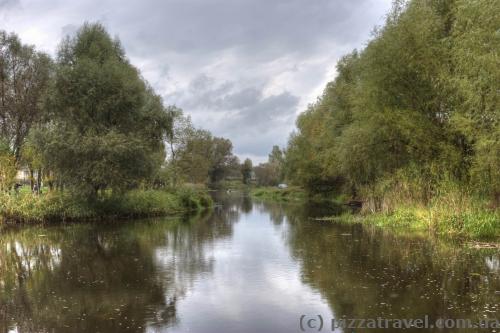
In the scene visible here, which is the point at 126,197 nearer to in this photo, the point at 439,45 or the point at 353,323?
the point at 439,45

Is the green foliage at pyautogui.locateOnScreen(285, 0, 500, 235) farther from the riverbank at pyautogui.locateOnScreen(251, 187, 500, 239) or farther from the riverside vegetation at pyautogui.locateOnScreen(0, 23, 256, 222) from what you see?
the riverside vegetation at pyautogui.locateOnScreen(0, 23, 256, 222)

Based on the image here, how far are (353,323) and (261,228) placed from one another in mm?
22417

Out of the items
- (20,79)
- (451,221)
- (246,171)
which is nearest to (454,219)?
(451,221)

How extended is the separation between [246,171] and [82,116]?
456ft

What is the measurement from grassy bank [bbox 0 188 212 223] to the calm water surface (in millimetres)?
10155

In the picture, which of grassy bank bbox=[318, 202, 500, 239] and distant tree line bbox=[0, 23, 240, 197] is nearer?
grassy bank bbox=[318, 202, 500, 239]

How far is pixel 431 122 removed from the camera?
30.7 meters

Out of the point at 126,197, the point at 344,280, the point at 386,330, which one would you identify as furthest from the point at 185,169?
the point at 386,330

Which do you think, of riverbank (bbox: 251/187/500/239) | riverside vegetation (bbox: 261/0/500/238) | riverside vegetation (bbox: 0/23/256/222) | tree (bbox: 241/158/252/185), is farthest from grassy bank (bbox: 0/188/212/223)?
tree (bbox: 241/158/252/185)

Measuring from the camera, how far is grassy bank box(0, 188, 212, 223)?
34.6m

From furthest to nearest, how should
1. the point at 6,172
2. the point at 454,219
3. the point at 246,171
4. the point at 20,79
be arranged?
the point at 246,171, the point at 20,79, the point at 6,172, the point at 454,219

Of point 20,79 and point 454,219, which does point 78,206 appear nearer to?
point 20,79

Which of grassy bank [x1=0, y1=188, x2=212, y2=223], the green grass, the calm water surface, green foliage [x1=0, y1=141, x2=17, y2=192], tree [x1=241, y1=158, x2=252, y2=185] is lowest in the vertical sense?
the calm water surface

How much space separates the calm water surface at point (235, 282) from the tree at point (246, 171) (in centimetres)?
14955
